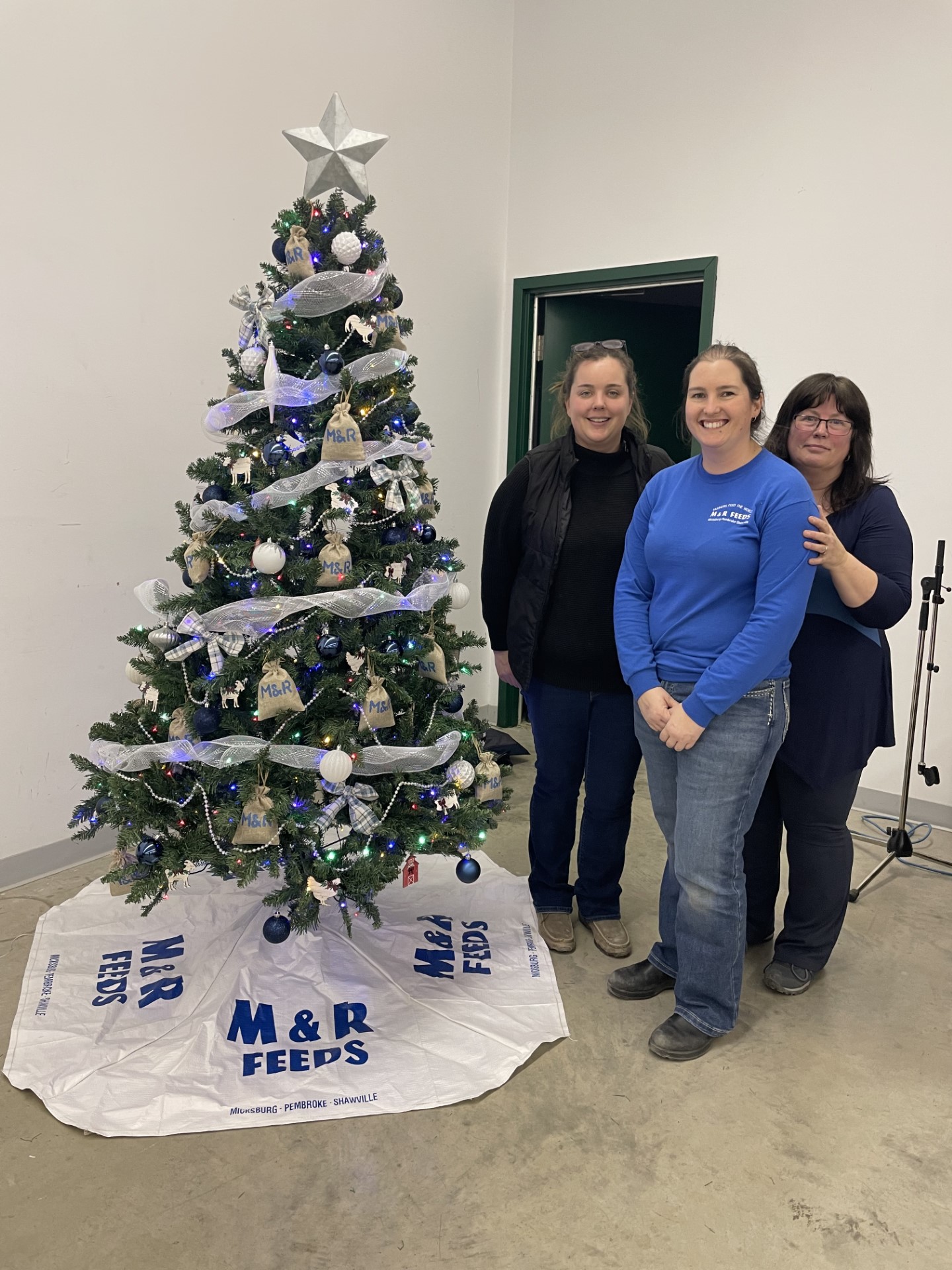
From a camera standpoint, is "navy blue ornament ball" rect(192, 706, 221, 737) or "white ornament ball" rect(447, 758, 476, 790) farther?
"white ornament ball" rect(447, 758, 476, 790)

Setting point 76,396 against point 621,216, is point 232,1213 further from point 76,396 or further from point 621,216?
point 621,216

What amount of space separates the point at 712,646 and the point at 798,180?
7.69 feet

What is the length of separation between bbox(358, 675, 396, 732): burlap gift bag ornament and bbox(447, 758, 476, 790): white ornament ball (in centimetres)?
20

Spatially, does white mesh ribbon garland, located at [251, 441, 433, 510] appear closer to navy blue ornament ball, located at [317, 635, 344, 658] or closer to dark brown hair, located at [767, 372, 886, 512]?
navy blue ornament ball, located at [317, 635, 344, 658]

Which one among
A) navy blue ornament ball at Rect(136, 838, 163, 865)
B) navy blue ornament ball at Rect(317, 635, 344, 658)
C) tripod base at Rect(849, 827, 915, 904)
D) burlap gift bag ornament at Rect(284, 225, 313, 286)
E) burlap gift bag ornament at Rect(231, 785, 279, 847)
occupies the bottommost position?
tripod base at Rect(849, 827, 915, 904)

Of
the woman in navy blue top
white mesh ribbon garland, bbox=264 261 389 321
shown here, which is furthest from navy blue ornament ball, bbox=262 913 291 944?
white mesh ribbon garland, bbox=264 261 389 321

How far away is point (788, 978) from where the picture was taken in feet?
7.58

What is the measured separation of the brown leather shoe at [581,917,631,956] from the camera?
8.07 feet

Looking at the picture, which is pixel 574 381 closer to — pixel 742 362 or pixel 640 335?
pixel 742 362

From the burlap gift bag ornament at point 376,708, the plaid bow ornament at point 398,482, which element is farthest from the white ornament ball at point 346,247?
the burlap gift bag ornament at point 376,708

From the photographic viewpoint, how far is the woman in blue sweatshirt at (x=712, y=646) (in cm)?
179

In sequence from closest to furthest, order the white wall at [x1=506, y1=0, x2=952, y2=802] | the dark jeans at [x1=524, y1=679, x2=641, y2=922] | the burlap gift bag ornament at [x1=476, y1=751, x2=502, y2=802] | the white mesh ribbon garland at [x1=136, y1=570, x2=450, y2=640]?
the white mesh ribbon garland at [x1=136, y1=570, x2=450, y2=640], the burlap gift bag ornament at [x1=476, y1=751, x2=502, y2=802], the dark jeans at [x1=524, y1=679, x2=641, y2=922], the white wall at [x1=506, y1=0, x2=952, y2=802]

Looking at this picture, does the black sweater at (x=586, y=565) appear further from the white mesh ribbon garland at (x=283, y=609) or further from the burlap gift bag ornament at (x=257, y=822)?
the burlap gift bag ornament at (x=257, y=822)

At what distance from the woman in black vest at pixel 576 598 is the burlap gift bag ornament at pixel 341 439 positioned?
488 mm
